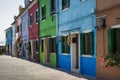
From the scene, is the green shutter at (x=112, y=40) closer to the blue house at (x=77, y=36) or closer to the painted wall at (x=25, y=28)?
the blue house at (x=77, y=36)

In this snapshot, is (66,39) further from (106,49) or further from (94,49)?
(106,49)

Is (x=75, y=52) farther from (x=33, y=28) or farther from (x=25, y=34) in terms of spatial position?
(x=25, y=34)

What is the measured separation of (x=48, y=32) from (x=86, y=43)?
10236mm

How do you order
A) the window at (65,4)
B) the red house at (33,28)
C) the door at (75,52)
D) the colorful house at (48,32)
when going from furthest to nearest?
the red house at (33,28) → the colorful house at (48,32) → the window at (65,4) → the door at (75,52)

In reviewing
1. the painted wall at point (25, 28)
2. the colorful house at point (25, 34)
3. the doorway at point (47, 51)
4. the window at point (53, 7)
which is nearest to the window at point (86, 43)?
the window at point (53, 7)

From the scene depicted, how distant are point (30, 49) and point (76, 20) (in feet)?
65.4

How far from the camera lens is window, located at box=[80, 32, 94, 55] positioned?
17047 mm

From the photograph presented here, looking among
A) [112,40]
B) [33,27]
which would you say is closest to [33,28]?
[33,27]

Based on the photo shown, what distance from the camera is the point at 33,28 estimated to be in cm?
3669

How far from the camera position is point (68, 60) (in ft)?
71.1

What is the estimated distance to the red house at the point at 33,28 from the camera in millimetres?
34750

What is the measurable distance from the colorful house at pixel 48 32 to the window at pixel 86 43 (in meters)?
6.84

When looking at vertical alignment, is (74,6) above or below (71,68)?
above

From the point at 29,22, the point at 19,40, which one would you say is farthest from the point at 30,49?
the point at 19,40
